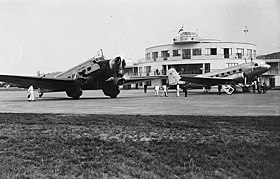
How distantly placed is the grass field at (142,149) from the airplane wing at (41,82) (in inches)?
676

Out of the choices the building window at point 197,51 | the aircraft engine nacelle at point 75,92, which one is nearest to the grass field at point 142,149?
the aircraft engine nacelle at point 75,92

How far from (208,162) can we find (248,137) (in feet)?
9.53

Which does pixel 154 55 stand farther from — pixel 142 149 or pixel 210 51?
pixel 142 149

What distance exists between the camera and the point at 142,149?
27.6ft

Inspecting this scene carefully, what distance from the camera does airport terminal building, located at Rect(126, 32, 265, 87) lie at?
7419 centimetres

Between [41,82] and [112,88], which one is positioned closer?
[41,82]

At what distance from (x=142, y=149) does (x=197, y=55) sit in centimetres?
7036

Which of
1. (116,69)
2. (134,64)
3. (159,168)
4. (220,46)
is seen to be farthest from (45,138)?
(134,64)

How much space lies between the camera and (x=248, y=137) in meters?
9.64

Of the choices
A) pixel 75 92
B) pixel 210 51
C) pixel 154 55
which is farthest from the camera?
pixel 154 55

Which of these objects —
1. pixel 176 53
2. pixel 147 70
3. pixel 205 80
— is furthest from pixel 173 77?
pixel 147 70

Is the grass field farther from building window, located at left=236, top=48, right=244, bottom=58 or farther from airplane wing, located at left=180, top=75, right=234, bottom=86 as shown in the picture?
building window, located at left=236, top=48, right=244, bottom=58

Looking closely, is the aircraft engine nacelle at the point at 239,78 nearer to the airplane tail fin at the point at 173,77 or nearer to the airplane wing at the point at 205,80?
the airplane wing at the point at 205,80

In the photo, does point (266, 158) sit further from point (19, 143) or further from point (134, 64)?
point (134, 64)
